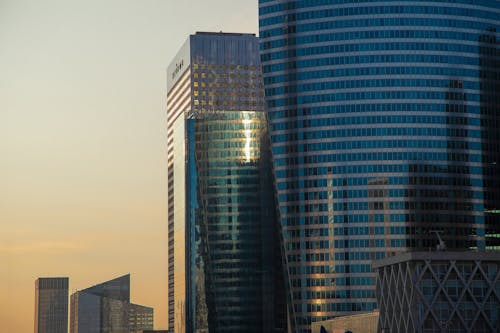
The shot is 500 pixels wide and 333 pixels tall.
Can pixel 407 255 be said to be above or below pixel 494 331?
above

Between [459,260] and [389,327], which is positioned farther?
[389,327]

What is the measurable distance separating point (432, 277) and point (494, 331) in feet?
40.1

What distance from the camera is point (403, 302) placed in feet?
520

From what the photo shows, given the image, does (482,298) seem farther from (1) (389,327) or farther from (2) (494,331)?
(1) (389,327)

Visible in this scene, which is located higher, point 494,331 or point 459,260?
point 459,260

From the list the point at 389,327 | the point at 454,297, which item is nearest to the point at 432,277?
the point at 454,297

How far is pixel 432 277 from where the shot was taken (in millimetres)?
153250

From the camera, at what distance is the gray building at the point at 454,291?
6029 inches

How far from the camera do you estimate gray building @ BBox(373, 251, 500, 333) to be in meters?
153

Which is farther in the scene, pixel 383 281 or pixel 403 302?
pixel 383 281

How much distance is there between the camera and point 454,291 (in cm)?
15350

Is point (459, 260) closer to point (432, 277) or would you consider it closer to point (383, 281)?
point (432, 277)

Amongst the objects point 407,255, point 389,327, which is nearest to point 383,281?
point 389,327

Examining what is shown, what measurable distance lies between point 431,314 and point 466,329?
560 centimetres
